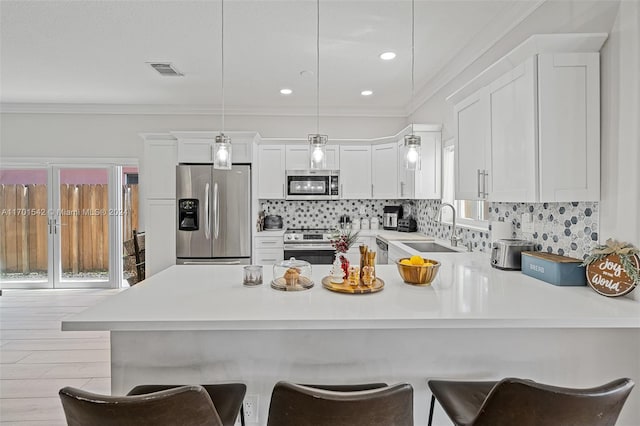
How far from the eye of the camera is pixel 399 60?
342 cm

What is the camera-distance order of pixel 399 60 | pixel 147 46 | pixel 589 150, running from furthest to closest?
1. pixel 399 60
2. pixel 147 46
3. pixel 589 150

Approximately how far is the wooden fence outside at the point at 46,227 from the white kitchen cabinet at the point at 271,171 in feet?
8.18

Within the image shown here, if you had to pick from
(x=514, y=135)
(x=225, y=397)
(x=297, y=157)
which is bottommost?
(x=225, y=397)

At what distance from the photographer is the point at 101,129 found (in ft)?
16.9

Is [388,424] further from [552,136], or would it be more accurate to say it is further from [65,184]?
[65,184]

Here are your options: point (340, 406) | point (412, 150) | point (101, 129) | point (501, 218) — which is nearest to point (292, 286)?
point (340, 406)

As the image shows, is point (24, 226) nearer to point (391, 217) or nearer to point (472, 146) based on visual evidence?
point (391, 217)

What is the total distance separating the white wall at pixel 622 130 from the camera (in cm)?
158

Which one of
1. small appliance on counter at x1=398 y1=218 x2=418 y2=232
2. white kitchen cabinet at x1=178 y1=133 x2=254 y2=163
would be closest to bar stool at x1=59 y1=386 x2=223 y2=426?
white kitchen cabinet at x1=178 y1=133 x2=254 y2=163

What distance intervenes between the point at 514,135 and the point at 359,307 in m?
1.39

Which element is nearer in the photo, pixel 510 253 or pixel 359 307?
pixel 359 307

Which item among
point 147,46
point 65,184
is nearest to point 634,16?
point 147,46

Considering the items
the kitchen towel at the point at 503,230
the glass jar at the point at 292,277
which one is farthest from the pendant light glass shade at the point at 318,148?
the kitchen towel at the point at 503,230

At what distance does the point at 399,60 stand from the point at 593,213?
2304 mm
